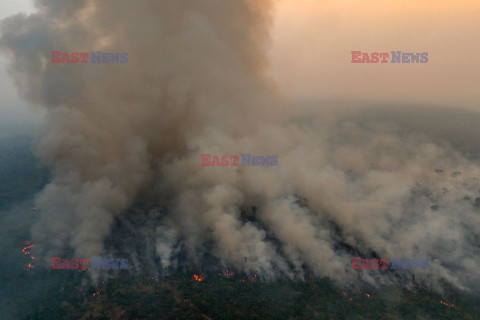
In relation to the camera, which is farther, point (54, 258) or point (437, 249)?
point (437, 249)

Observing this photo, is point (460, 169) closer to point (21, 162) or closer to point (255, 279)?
point (255, 279)

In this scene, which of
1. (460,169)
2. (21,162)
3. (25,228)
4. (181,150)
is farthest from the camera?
(21,162)

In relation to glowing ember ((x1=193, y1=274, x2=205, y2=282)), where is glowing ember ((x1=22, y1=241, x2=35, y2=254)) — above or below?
above

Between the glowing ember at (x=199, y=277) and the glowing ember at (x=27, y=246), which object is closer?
the glowing ember at (x=199, y=277)

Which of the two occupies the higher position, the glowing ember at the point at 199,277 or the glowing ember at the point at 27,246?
the glowing ember at the point at 27,246

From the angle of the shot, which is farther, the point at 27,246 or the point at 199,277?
the point at 27,246

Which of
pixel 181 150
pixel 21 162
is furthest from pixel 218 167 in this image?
pixel 21 162

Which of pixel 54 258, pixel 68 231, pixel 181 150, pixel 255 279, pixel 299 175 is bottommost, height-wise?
pixel 255 279

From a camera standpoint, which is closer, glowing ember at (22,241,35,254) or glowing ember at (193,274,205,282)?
glowing ember at (193,274,205,282)

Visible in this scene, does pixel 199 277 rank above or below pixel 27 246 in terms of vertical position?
below

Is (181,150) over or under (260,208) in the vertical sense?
over

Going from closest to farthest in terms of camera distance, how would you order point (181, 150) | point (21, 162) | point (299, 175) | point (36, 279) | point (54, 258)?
point (36, 279)
point (54, 258)
point (299, 175)
point (181, 150)
point (21, 162)
